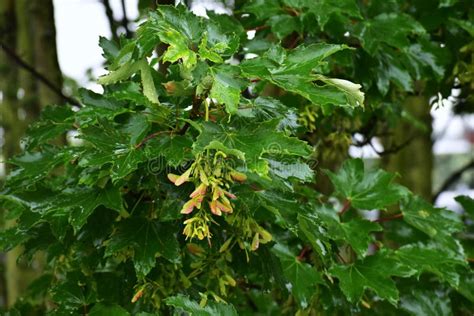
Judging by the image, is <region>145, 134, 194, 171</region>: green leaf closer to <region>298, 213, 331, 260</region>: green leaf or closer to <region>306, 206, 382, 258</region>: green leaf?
<region>298, 213, 331, 260</region>: green leaf

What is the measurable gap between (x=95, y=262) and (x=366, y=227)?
0.55 m

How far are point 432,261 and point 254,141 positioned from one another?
619 mm

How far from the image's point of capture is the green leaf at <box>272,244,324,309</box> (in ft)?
4.24

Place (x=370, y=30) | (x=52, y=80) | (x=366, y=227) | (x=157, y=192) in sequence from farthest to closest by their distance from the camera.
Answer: (x=52, y=80) → (x=370, y=30) → (x=366, y=227) → (x=157, y=192)

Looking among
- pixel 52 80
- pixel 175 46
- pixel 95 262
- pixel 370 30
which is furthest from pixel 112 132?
pixel 52 80

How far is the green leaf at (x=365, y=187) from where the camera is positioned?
4.74 feet

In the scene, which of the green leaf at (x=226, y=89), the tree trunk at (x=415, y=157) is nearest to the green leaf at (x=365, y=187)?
the green leaf at (x=226, y=89)

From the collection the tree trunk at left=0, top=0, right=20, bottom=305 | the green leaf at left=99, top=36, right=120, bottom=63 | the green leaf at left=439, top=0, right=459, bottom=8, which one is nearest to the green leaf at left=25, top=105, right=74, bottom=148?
the green leaf at left=99, top=36, right=120, bottom=63

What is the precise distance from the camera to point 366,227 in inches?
53.6

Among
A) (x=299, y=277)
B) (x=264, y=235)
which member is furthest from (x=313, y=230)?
(x=299, y=277)

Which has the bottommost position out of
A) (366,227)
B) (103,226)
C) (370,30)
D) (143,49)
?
(366,227)

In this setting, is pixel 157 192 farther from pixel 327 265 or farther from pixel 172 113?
pixel 327 265

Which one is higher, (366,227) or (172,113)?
(172,113)

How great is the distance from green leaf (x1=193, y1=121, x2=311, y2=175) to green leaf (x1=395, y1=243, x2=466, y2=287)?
1.69ft
